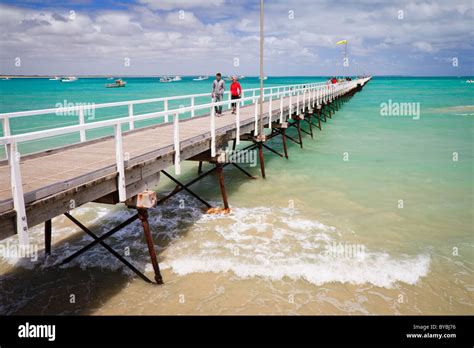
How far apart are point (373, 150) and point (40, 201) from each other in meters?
17.4

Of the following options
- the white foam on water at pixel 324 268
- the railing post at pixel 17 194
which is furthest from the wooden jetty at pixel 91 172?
the white foam on water at pixel 324 268

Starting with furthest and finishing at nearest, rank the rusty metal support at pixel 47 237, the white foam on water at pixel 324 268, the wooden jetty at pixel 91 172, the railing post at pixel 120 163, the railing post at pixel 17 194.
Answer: the rusty metal support at pixel 47 237 → the white foam on water at pixel 324 268 → the railing post at pixel 120 163 → the wooden jetty at pixel 91 172 → the railing post at pixel 17 194

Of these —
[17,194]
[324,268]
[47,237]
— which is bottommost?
[324,268]

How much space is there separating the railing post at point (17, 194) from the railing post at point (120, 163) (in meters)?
1.64

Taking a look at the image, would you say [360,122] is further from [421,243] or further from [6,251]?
[6,251]

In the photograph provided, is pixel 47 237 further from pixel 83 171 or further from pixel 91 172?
pixel 91 172

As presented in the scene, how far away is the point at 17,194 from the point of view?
4.09 meters

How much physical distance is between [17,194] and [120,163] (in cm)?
179

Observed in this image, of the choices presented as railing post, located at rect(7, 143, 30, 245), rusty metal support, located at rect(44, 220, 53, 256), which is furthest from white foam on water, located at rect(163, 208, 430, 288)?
railing post, located at rect(7, 143, 30, 245)

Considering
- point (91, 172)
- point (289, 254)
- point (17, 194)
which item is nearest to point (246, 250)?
point (289, 254)

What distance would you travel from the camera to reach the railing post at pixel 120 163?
18.3ft

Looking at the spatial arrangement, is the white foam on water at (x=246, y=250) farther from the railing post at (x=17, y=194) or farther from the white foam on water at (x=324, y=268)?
the railing post at (x=17, y=194)
